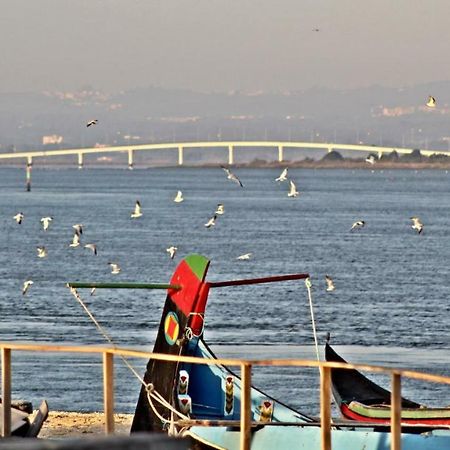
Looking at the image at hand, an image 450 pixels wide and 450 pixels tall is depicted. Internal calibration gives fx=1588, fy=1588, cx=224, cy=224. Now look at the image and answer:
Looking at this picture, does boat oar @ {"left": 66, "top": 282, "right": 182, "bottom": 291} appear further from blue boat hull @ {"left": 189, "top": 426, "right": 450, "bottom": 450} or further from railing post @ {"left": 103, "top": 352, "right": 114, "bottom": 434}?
railing post @ {"left": 103, "top": 352, "right": 114, "bottom": 434}

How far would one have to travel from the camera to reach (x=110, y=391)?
14.4 metres

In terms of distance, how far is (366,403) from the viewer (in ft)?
82.6

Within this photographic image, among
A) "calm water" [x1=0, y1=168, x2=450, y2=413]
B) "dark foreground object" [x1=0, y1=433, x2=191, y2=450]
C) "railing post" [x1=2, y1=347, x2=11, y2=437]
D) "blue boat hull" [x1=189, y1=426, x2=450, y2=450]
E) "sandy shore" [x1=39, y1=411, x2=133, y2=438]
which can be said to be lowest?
"calm water" [x1=0, y1=168, x2=450, y2=413]

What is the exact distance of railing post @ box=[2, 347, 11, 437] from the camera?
49.1 ft

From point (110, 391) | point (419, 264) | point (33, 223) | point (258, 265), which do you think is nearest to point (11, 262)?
point (258, 265)

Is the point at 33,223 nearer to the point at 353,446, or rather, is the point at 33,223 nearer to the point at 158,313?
the point at 158,313

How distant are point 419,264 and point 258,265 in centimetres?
1034

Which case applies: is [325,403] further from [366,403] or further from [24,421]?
[366,403]

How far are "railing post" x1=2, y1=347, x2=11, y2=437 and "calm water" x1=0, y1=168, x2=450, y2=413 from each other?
52.4ft

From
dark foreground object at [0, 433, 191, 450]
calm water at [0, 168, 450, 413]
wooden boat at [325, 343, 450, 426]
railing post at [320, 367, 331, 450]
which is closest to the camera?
dark foreground object at [0, 433, 191, 450]

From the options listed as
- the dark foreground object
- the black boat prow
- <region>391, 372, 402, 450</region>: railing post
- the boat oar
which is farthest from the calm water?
the dark foreground object

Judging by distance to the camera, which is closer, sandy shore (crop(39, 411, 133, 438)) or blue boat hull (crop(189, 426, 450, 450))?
blue boat hull (crop(189, 426, 450, 450))

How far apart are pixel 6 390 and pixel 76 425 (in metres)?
8.22

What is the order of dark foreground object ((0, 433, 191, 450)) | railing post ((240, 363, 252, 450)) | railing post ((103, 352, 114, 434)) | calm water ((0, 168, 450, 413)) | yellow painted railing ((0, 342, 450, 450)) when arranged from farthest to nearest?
calm water ((0, 168, 450, 413)) < railing post ((103, 352, 114, 434)) < railing post ((240, 363, 252, 450)) < yellow painted railing ((0, 342, 450, 450)) < dark foreground object ((0, 433, 191, 450))
